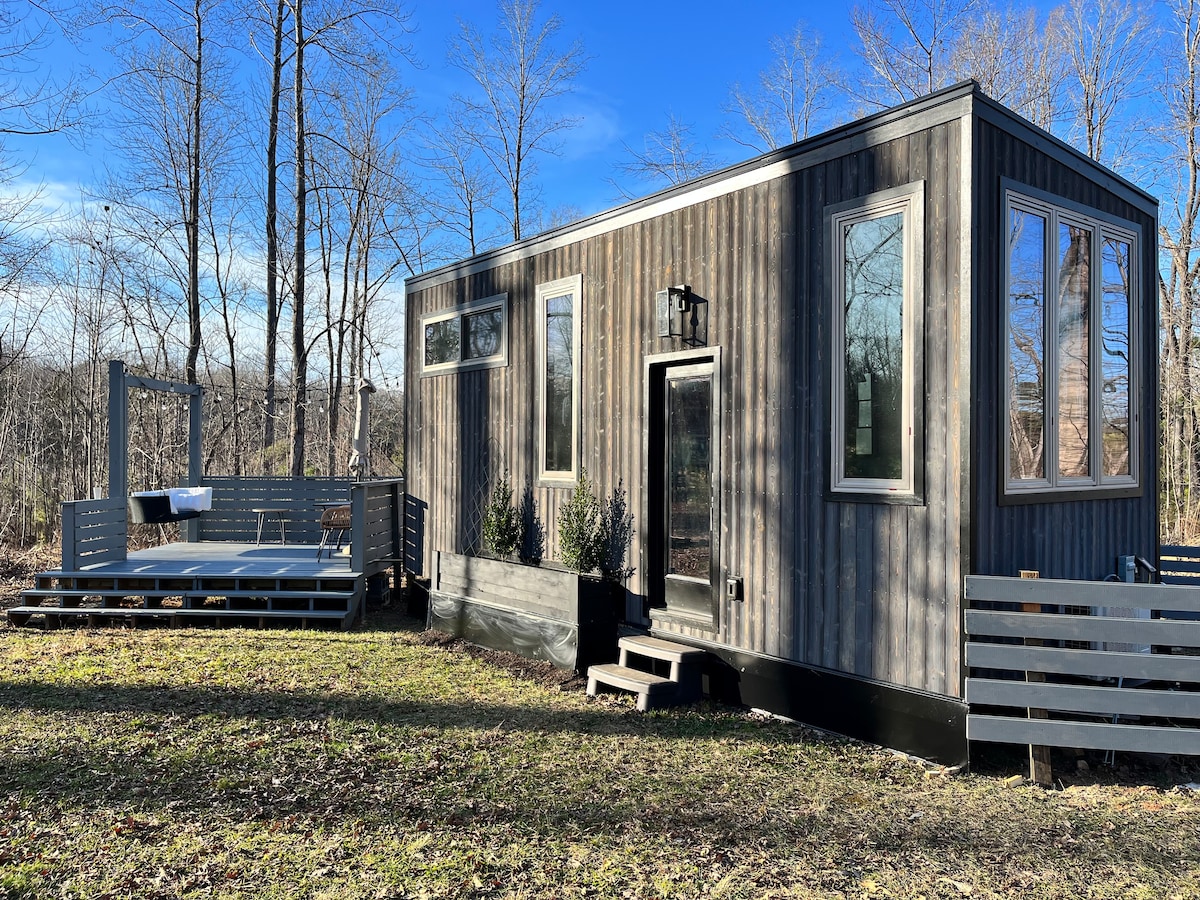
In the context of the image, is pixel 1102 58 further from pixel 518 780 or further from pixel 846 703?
pixel 518 780

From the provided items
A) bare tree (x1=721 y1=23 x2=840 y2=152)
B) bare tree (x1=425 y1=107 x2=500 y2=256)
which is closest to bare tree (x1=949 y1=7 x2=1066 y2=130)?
bare tree (x1=721 y1=23 x2=840 y2=152)

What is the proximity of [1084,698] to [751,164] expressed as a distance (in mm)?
3684

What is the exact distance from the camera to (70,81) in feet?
25.7

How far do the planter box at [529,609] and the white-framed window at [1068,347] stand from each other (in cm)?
292

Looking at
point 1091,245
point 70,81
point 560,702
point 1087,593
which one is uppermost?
point 70,81

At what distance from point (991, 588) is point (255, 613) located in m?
6.47

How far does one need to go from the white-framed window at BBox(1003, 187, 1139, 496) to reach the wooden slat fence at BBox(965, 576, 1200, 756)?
668 millimetres

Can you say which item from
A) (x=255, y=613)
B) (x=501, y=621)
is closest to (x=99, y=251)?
(x=255, y=613)

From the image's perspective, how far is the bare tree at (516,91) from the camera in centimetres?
1909

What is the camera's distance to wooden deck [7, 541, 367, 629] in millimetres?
7688

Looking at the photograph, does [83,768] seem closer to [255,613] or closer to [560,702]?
[560,702]

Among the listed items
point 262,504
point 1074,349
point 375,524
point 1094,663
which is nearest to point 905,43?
point 1074,349

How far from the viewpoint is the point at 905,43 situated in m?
16.7

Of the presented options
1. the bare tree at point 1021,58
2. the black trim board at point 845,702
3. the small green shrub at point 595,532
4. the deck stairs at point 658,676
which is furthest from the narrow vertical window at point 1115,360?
the bare tree at point 1021,58
